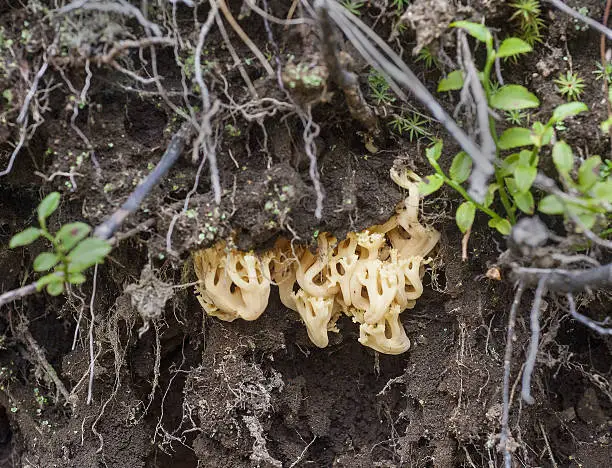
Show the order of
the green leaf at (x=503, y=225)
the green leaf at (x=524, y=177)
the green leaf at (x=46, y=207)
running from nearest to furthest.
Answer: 1. the green leaf at (x=46, y=207)
2. the green leaf at (x=524, y=177)
3. the green leaf at (x=503, y=225)

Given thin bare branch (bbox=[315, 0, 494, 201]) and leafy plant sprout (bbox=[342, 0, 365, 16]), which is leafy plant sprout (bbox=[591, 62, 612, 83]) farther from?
leafy plant sprout (bbox=[342, 0, 365, 16])

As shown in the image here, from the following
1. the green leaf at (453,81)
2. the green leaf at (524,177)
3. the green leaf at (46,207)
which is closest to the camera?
the green leaf at (46,207)

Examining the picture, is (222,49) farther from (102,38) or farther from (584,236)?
(584,236)

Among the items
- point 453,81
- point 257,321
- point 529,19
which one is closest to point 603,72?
point 529,19

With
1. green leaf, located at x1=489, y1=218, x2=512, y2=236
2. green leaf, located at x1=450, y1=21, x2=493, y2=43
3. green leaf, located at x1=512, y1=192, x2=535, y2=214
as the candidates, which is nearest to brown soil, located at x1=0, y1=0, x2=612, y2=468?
green leaf, located at x1=450, y1=21, x2=493, y2=43

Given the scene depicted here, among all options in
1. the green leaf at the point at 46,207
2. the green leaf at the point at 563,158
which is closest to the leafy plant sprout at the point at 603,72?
the green leaf at the point at 563,158

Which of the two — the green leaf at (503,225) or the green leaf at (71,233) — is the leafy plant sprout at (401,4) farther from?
the green leaf at (71,233)

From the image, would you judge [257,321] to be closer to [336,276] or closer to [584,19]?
[336,276]
